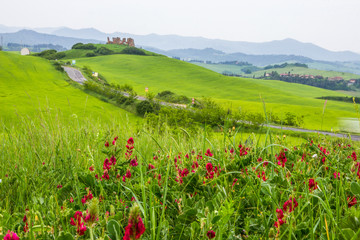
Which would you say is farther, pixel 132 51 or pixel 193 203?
pixel 132 51

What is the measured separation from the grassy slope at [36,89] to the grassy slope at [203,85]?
82.2ft

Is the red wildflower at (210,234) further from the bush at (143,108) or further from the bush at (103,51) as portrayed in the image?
the bush at (103,51)

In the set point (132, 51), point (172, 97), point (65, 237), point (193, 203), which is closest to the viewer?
point (65, 237)

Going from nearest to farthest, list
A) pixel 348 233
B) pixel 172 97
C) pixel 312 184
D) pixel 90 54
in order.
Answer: pixel 348 233, pixel 312 184, pixel 172 97, pixel 90 54

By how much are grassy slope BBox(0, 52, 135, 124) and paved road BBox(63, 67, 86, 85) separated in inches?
130

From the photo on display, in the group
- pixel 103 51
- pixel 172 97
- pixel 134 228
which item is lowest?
pixel 172 97

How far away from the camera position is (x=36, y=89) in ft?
303

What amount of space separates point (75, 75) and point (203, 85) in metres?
56.3

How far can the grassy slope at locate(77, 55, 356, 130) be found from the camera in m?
96.9

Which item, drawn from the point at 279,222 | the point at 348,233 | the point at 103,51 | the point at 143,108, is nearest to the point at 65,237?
the point at 279,222

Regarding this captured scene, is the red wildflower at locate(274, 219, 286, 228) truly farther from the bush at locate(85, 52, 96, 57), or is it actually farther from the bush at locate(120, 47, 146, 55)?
the bush at locate(120, 47, 146, 55)

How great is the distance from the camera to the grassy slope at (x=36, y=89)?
76125 mm

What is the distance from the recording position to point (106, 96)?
91.1 m

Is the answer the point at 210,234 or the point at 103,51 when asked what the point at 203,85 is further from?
the point at 210,234
